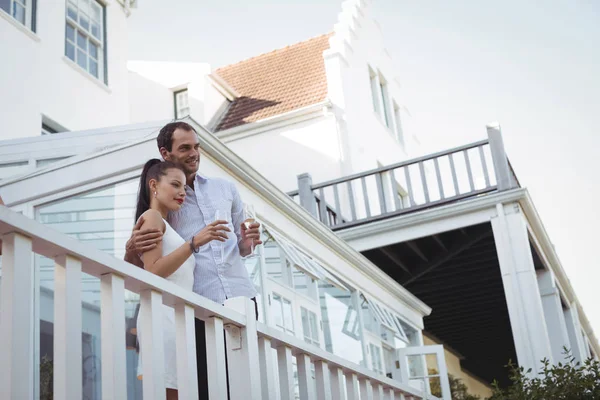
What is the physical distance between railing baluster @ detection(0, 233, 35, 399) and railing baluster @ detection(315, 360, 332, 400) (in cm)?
141

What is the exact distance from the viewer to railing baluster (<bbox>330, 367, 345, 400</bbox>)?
2.92 meters

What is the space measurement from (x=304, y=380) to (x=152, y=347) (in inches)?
35.6

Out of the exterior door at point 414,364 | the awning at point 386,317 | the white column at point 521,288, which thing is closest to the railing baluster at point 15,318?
the awning at point 386,317

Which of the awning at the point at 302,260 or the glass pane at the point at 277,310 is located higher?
the awning at the point at 302,260

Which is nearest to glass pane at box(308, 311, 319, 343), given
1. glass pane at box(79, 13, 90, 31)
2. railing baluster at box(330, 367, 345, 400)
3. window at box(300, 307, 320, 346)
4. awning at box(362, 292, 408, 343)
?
window at box(300, 307, 320, 346)

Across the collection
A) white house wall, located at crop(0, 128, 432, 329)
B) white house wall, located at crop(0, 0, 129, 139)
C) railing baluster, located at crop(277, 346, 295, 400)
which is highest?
white house wall, located at crop(0, 0, 129, 139)

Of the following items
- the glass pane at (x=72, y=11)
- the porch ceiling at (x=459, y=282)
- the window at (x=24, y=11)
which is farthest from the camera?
the porch ceiling at (x=459, y=282)

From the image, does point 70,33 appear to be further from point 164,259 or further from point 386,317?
point 164,259

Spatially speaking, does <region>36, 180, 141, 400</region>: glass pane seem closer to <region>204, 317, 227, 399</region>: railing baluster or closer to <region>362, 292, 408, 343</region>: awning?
<region>204, 317, 227, 399</region>: railing baluster

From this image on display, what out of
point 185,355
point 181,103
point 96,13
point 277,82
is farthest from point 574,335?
point 185,355

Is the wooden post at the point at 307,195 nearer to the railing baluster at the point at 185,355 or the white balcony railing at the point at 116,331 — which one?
the white balcony railing at the point at 116,331

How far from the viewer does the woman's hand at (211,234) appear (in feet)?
8.20

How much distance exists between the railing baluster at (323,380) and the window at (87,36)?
899cm

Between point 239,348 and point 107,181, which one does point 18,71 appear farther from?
point 239,348
